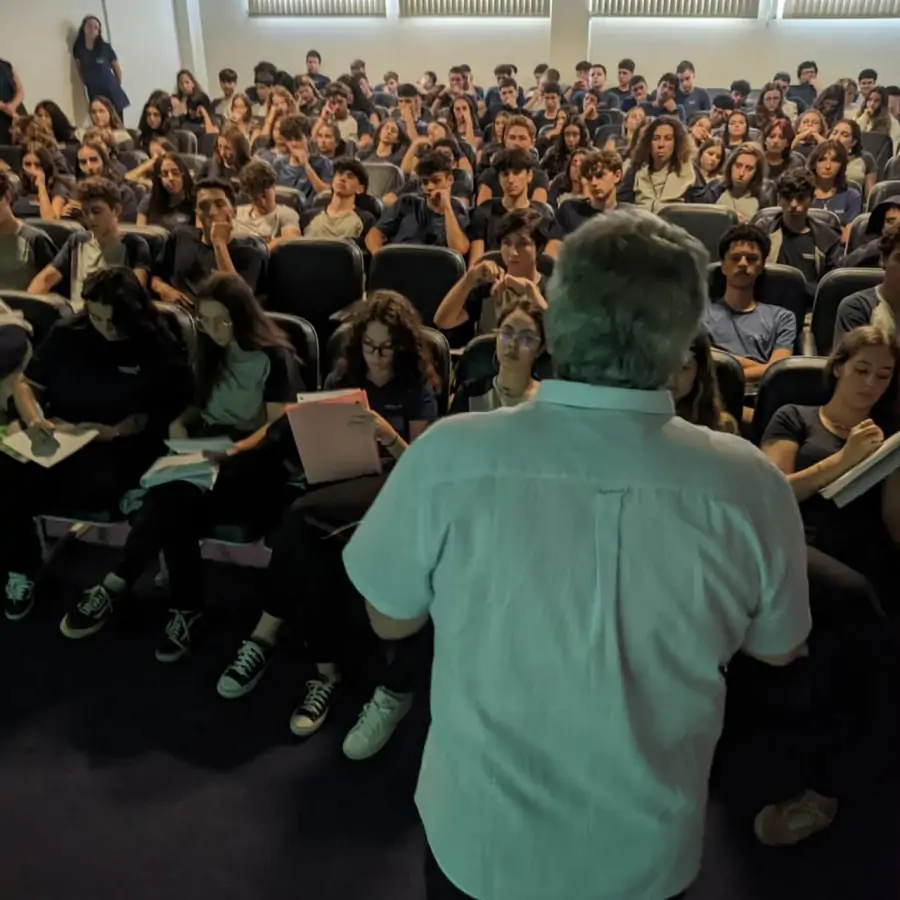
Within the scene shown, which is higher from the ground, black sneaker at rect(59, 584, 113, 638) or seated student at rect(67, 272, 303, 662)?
seated student at rect(67, 272, 303, 662)

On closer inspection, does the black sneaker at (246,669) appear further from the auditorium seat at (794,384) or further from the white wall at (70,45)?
the white wall at (70,45)

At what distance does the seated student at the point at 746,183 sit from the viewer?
4.61m

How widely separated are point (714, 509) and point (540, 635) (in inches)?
8.0

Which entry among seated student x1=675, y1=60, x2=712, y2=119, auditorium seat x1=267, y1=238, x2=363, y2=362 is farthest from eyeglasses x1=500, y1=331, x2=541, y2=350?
seated student x1=675, y1=60, x2=712, y2=119

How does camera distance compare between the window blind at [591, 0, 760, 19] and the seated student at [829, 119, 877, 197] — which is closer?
the seated student at [829, 119, 877, 197]

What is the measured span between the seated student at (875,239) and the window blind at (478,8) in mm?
9214

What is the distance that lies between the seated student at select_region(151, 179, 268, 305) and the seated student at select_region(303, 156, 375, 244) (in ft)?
1.90

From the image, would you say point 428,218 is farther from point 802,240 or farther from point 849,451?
point 849,451

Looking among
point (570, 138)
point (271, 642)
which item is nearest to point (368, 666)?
point (271, 642)

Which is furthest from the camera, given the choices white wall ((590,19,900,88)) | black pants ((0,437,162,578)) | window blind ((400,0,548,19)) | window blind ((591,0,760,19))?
window blind ((400,0,548,19))

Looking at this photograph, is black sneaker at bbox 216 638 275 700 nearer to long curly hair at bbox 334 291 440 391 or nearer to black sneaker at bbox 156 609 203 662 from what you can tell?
black sneaker at bbox 156 609 203 662

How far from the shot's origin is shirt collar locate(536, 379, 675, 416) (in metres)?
0.82

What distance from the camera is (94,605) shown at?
8.13 feet

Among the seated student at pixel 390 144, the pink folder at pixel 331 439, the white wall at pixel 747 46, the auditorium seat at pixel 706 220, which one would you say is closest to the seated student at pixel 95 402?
the pink folder at pixel 331 439
